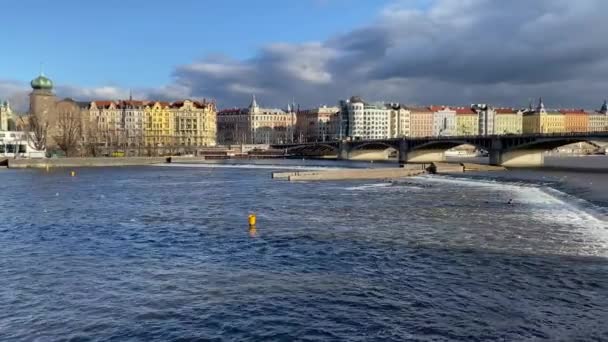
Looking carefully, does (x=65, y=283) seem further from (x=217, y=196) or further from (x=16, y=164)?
(x=16, y=164)

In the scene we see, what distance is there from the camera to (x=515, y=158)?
111125 millimetres

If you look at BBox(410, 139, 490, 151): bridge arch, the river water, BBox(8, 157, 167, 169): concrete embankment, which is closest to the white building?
BBox(8, 157, 167, 169): concrete embankment

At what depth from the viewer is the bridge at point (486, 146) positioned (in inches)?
3839

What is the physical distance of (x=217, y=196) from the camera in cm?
5522

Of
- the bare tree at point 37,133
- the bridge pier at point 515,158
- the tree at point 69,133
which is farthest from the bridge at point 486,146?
the bare tree at point 37,133

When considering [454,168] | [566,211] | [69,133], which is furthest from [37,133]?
[566,211]

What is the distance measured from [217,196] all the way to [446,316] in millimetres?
40756

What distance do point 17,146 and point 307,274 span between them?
127 meters

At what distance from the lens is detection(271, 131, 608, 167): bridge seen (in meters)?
97.5

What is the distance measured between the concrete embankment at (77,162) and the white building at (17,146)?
38.2ft

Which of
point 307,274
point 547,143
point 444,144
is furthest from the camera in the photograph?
point 444,144

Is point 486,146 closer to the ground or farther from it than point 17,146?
closer to the ground

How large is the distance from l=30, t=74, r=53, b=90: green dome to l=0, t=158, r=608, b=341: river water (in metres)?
153

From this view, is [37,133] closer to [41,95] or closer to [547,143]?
[41,95]
